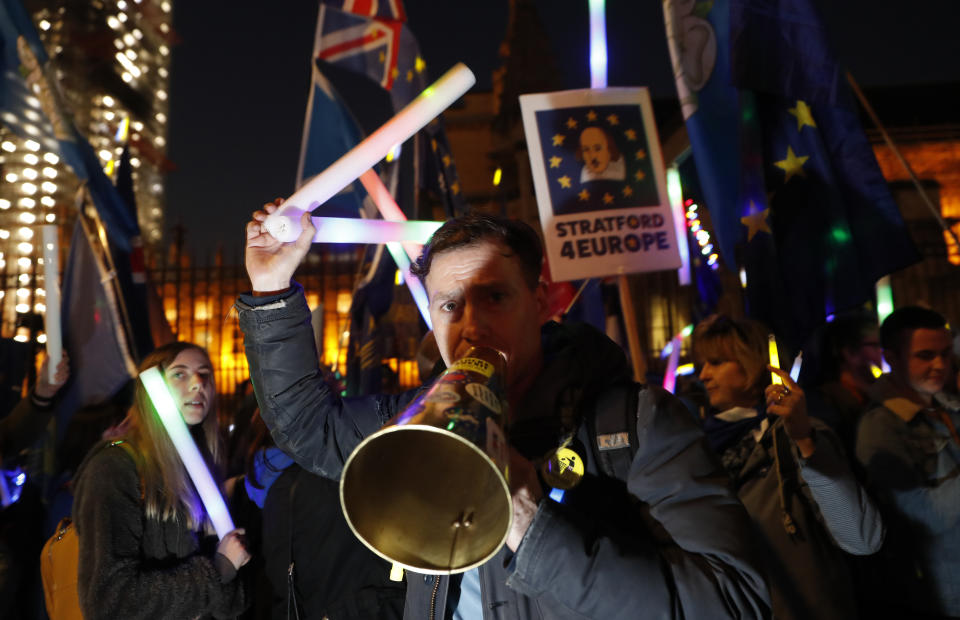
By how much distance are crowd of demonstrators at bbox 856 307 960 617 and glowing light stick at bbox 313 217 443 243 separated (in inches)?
87.3

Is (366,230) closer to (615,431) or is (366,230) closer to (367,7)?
(615,431)

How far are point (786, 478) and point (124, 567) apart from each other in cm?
243

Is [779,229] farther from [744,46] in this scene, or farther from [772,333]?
[744,46]

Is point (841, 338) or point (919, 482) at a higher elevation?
point (841, 338)

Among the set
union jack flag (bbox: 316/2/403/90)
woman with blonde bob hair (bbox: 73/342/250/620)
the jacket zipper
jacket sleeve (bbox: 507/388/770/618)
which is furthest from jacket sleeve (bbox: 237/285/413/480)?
union jack flag (bbox: 316/2/403/90)

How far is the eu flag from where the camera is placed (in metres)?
3.41

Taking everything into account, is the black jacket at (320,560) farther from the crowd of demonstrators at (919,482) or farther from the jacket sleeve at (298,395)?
the crowd of demonstrators at (919,482)

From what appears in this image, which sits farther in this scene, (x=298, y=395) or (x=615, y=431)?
(x=298, y=395)

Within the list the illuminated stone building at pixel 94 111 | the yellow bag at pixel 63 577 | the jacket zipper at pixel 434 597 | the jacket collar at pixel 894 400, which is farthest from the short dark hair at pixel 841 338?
the illuminated stone building at pixel 94 111

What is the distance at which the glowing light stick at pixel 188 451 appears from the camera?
2.42 m

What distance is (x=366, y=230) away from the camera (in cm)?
186

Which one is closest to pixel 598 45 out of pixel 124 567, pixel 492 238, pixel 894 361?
pixel 894 361

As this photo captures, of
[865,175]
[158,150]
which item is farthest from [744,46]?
[158,150]

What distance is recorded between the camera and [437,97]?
60.0 inches
